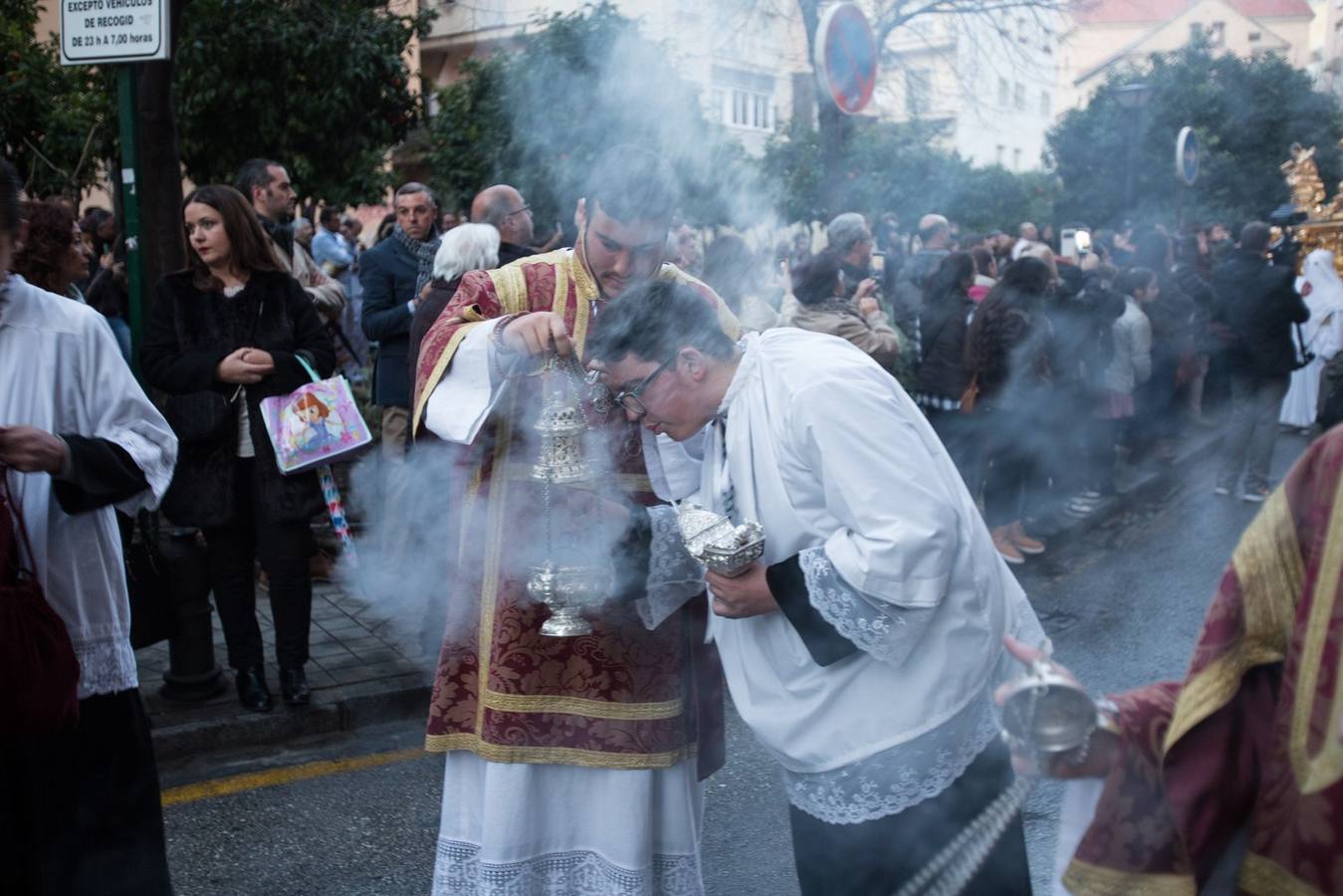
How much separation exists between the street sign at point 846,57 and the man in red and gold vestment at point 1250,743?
519cm

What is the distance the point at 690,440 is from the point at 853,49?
14.8ft

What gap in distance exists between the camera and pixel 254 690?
15.8ft

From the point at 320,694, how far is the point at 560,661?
2.58m

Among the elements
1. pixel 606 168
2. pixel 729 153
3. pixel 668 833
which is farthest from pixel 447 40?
pixel 668 833

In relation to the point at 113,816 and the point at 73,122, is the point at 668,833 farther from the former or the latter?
the point at 73,122

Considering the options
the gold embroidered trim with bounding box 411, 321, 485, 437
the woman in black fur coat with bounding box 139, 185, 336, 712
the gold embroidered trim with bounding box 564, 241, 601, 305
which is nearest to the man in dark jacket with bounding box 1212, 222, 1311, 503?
the woman in black fur coat with bounding box 139, 185, 336, 712

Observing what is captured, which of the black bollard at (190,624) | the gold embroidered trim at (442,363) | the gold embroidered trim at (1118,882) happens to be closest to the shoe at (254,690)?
the black bollard at (190,624)

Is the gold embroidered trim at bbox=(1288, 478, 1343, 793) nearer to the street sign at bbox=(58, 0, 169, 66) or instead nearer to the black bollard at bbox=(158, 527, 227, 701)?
the black bollard at bbox=(158, 527, 227, 701)

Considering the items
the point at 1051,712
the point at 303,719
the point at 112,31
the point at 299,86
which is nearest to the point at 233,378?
the point at 303,719

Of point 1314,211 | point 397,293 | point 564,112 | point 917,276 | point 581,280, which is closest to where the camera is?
point 581,280

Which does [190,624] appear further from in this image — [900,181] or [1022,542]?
[900,181]

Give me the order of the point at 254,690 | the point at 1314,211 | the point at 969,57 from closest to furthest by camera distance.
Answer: the point at 254,690 < the point at 1314,211 < the point at 969,57

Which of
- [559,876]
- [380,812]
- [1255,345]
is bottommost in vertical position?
[380,812]

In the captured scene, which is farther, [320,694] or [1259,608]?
[320,694]
